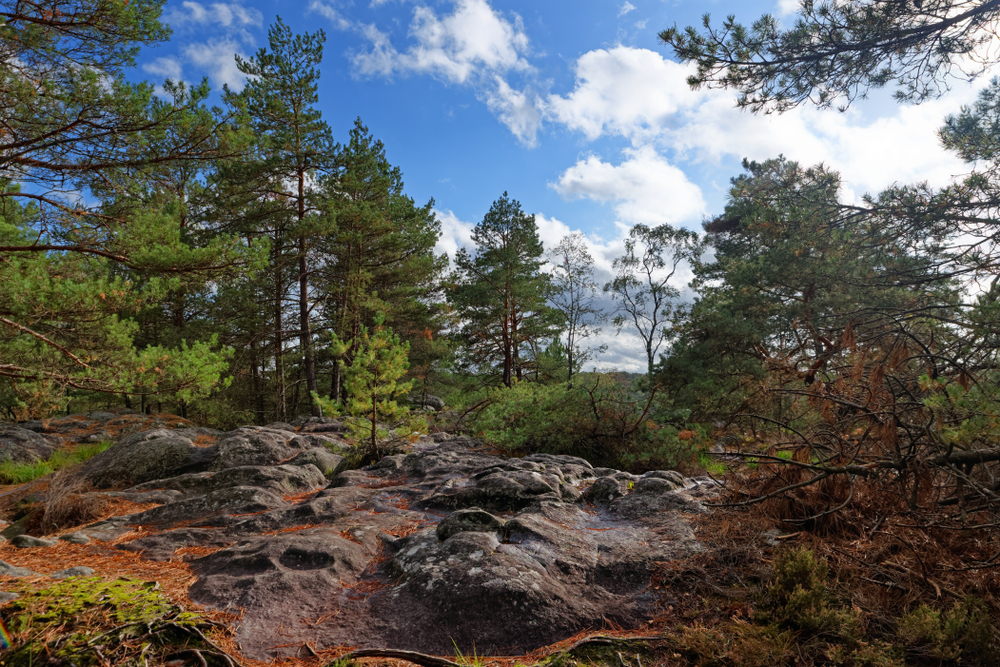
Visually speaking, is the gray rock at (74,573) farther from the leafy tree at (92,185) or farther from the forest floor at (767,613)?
the leafy tree at (92,185)

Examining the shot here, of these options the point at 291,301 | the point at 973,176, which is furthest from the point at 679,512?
the point at 291,301

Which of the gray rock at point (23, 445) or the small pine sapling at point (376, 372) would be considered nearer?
the small pine sapling at point (376, 372)

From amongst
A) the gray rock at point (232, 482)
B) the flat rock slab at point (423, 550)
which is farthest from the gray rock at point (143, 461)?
the flat rock slab at point (423, 550)

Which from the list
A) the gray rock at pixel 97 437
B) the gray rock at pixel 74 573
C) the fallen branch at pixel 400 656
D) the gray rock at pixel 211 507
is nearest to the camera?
the fallen branch at pixel 400 656

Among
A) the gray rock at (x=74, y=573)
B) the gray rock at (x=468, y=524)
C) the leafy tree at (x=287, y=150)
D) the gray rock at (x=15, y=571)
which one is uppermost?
the leafy tree at (x=287, y=150)

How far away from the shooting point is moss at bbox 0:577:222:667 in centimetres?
216

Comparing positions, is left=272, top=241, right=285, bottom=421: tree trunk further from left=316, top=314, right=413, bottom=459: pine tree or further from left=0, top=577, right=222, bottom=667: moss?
left=0, top=577, right=222, bottom=667: moss

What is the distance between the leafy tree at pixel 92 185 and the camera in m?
6.01

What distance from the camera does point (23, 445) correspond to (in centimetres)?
1038

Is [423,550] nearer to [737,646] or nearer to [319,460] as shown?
[737,646]

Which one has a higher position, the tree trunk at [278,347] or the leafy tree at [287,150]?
the leafy tree at [287,150]

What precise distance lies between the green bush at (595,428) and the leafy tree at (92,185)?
18.8 feet

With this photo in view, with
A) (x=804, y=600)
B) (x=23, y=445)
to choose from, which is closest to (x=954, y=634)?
(x=804, y=600)

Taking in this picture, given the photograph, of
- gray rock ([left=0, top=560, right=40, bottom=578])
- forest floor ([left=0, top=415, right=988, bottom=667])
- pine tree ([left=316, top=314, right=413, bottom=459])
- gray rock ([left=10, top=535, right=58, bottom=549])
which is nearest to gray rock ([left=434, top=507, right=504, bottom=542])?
forest floor ([left=0, top=415, right=988, bottom=667])
